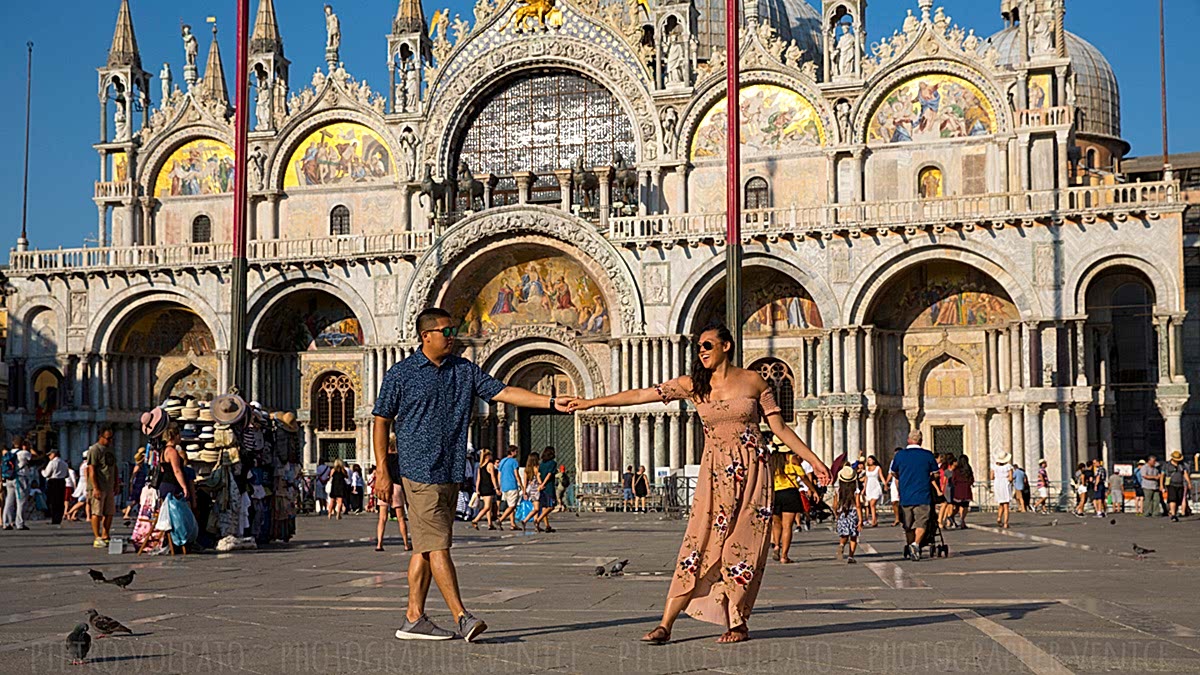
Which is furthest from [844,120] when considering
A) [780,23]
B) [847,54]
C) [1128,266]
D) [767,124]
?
[780,23]

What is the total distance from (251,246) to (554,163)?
8.40 meters

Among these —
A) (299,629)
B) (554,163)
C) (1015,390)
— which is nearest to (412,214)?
(554,163)

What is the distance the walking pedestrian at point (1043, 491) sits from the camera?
34.3 metres

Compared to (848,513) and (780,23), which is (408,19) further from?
(848,513)

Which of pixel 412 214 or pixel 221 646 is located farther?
pixel 412 214

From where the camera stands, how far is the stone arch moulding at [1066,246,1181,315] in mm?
34906

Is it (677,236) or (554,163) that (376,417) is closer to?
(677,236)

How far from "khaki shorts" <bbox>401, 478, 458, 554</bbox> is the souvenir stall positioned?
937 centimetres

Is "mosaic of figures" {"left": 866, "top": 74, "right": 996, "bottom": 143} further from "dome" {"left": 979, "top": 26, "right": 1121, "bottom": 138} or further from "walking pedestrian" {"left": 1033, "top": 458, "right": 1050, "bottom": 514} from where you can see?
"dome" {"left": 979, "top": 26, "right": 1121, "bottom": 138}

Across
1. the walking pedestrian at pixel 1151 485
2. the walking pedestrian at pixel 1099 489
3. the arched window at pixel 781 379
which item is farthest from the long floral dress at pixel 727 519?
the arched window at pixel 781 379

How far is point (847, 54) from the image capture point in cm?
3884

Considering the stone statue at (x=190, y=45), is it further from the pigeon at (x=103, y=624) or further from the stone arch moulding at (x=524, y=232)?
the pigeon at (x=103, y=624)

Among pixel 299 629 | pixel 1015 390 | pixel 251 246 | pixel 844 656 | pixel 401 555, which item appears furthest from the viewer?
pixel 251 246

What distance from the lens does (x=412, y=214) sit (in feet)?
137
